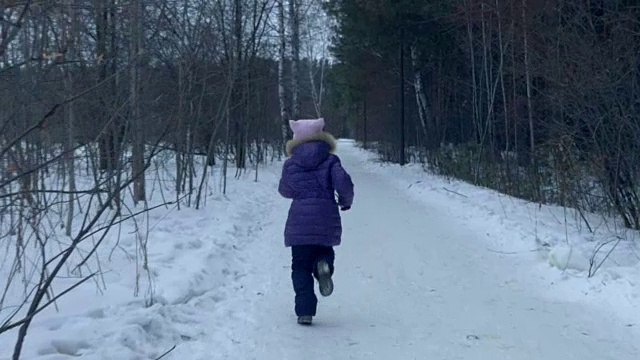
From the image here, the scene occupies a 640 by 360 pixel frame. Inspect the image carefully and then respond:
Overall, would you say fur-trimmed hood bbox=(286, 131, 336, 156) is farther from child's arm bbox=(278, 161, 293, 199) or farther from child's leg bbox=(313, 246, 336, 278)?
child's leg bbox=(313, 246, 336, 278)

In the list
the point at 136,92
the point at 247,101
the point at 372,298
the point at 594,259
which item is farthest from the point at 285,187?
the point at 247,101

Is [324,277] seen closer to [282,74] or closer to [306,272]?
[306,272]

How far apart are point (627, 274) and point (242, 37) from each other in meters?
15.7

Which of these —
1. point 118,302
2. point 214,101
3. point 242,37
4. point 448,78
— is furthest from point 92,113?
point 448,78

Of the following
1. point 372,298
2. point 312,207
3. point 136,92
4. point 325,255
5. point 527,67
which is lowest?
point 372,298

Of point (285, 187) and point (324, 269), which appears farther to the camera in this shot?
point (285, 187)

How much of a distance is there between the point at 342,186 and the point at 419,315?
143cm

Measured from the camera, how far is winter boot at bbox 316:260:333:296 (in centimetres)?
765

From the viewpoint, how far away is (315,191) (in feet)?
25.3

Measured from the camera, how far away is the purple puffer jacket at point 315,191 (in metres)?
7.64

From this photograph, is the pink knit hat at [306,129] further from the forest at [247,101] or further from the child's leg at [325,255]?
the forest at [247,101]

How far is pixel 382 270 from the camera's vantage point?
10.4 m

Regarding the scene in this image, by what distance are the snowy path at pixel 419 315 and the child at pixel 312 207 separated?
0.37m

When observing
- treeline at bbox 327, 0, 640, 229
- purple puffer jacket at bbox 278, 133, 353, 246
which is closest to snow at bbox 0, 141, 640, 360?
purple puffer jacket at bbox 278, 133, 353, 246
